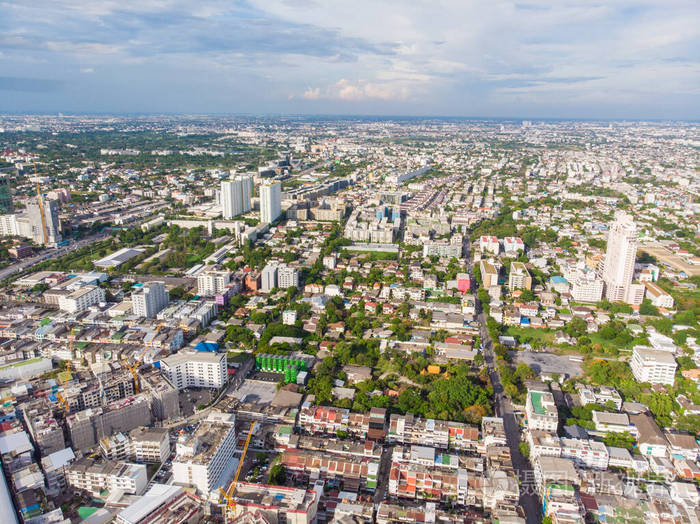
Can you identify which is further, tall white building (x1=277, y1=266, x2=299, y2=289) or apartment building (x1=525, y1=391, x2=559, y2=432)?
tall white building (x1=277, y1=266, x2=299, y2=289)

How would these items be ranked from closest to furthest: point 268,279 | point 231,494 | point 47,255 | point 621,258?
point 231,494 → point 621,258 → point 268,279 → point 47,255

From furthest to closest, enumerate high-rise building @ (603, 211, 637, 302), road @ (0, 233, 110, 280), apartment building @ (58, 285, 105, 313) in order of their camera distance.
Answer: road @ (0, 233, 110, 280)
high-rise building @ (603, 211, 637, 302)
apartment building @ (58, 285, 105, 313)

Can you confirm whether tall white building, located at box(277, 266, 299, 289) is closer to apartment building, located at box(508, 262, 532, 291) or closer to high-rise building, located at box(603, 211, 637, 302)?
apartment building, located at box(508, 262, 532, 291)

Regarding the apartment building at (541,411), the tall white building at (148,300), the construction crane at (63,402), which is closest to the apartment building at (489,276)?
the apartment building at (541,411)

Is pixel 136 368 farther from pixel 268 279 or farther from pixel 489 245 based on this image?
pixel 489 245

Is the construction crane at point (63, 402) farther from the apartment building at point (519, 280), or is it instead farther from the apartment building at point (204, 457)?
the apartment building at point (519, 280)

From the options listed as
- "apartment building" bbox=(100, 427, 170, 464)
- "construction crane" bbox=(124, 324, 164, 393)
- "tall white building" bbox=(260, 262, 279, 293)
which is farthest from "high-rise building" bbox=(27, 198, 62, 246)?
"apartment building" bbox=(100, 427, 170, 464)

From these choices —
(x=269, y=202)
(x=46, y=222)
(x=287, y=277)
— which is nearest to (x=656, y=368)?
(x=287, y=277)
